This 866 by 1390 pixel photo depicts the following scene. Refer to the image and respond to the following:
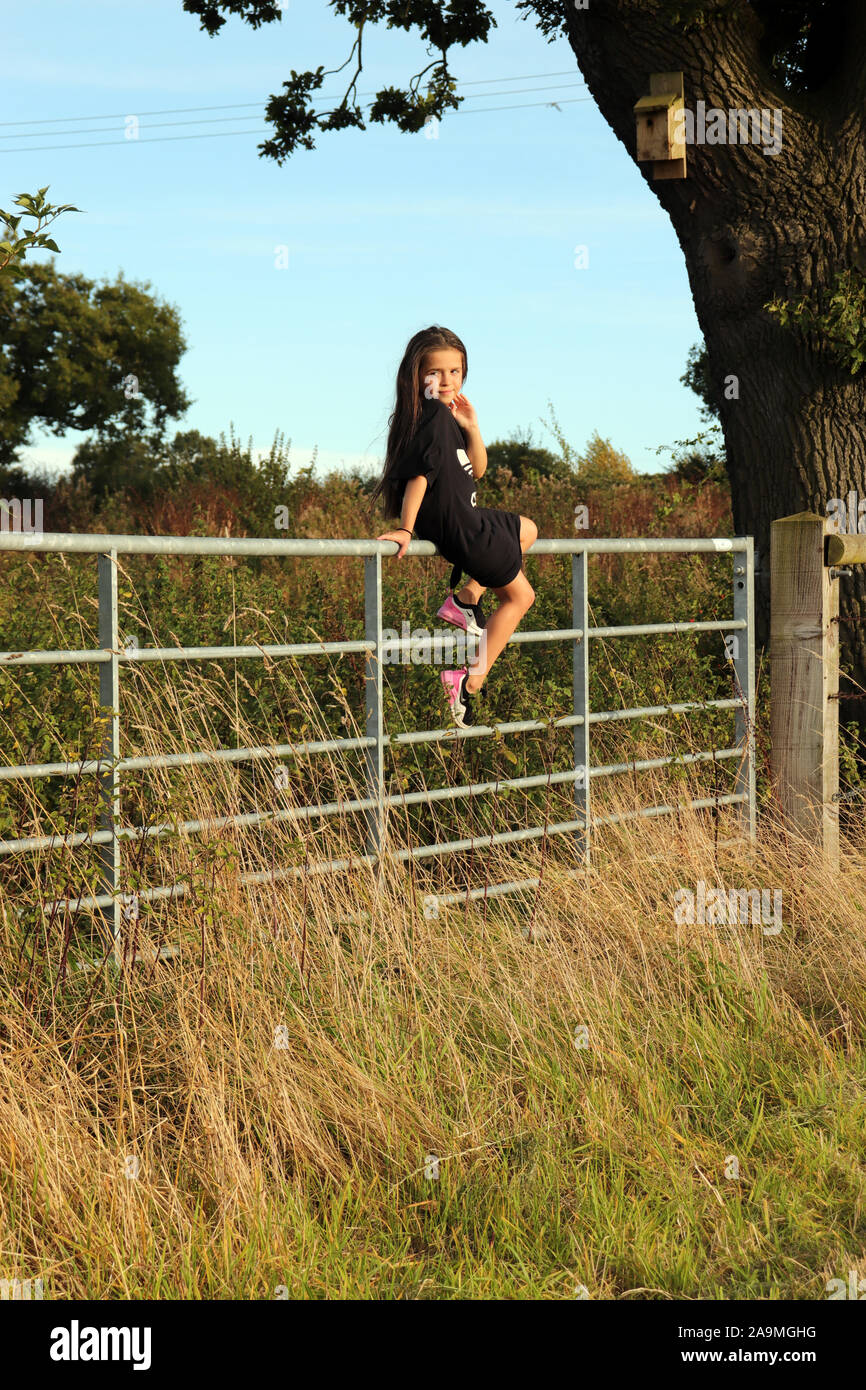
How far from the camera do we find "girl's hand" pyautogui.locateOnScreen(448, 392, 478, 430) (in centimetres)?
532

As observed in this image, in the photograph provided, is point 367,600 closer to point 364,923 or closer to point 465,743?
point 364,923

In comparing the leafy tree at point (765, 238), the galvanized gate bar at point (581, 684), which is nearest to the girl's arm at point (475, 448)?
the galvanized gate bar at point (581, 684)

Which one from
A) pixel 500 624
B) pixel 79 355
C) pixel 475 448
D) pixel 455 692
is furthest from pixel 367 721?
pixel 79 355

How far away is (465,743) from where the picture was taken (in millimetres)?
6441

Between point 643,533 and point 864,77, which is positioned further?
point 643,533

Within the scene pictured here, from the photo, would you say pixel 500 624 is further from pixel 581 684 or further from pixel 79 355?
pixel 79 355

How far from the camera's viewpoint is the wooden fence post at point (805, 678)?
21.5 feet

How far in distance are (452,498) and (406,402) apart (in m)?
0.48

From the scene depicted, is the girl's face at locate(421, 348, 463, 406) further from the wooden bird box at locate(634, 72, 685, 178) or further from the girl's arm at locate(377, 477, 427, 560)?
the wooden bird box at locate(634, 72, 685, 178)

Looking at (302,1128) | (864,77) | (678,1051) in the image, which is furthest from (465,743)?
(864,77)

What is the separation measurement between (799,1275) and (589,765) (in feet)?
10.6

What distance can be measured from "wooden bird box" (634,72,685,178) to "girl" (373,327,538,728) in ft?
9.31

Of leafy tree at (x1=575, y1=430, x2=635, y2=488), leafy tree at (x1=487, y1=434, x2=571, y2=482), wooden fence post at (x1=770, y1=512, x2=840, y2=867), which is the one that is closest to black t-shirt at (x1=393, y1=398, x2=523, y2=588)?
wooden fence post at (x1=770, y1=512, x2=840, y2=867)

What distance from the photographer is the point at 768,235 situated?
751cm
